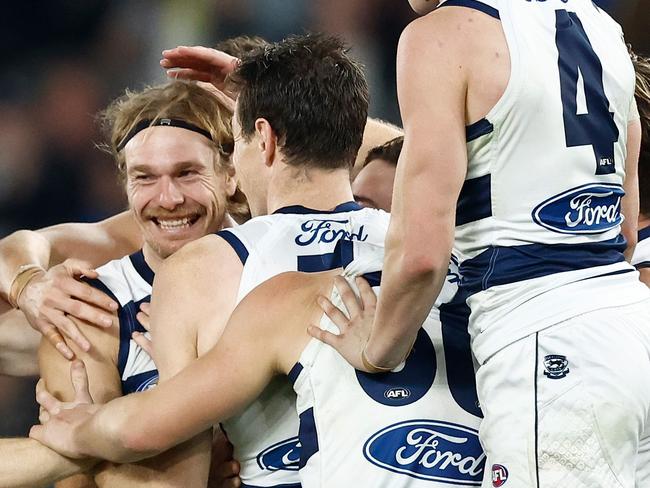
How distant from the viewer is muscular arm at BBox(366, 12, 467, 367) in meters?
1.91

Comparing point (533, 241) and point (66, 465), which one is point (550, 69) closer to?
point (533, 241)

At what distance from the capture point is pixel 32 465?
2.50 metres

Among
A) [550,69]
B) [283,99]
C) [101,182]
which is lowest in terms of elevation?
[101,182]

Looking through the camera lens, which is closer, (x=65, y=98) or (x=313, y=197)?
(x=313, y=197)

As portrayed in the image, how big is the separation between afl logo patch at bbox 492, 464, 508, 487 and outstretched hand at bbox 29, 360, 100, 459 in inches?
39.4

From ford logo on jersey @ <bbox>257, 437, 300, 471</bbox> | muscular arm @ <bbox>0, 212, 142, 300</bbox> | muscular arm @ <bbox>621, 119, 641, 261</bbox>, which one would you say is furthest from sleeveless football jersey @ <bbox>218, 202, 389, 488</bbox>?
muscular arm @ <bbox>0, 212, 142, 300</bbox>

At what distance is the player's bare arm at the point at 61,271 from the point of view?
275 cm

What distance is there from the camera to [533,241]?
1998 millimetres

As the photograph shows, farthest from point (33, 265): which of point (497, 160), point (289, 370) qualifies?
point (497, 160)

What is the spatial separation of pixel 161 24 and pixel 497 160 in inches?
183

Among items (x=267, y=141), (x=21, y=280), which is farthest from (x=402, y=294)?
(x=21, y=280)

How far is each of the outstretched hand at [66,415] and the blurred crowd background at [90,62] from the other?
9.92 ft

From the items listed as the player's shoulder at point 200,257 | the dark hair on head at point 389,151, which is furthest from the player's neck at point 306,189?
the dark hair on head at point 389,151

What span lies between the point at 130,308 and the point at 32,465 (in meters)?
0.55
